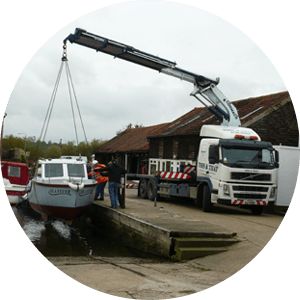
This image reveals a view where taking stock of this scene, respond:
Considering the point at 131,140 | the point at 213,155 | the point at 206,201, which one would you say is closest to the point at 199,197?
the point at 206,201

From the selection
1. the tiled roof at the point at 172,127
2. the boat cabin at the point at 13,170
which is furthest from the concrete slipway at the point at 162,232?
the boat cabin at the point at 13,170

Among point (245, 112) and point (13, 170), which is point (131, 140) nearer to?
point (13, 170)

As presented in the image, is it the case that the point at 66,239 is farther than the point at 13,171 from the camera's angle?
Yes

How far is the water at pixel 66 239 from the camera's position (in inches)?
299

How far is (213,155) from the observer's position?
39.9 feet

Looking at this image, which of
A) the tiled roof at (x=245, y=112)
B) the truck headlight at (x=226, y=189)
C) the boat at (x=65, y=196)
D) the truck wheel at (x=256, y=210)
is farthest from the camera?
the truck headlight at (x=226, y=189)

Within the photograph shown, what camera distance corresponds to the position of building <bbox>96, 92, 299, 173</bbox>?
6742mm

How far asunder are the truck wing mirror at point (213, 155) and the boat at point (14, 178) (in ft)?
20.3

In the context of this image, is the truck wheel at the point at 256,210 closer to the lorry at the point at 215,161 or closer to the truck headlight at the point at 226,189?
the lorry at the point at 215,161

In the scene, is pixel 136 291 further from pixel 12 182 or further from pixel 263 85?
pixel 263 85

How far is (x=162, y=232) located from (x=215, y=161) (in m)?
4.17

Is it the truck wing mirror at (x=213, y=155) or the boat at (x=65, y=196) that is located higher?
the truck wing mirror at (x=213, y=155)

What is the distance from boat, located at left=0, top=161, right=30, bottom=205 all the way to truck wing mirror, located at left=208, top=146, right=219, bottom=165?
6200mm

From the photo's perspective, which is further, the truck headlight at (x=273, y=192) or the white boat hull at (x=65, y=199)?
the white boat hull at (x=65, y=199)
